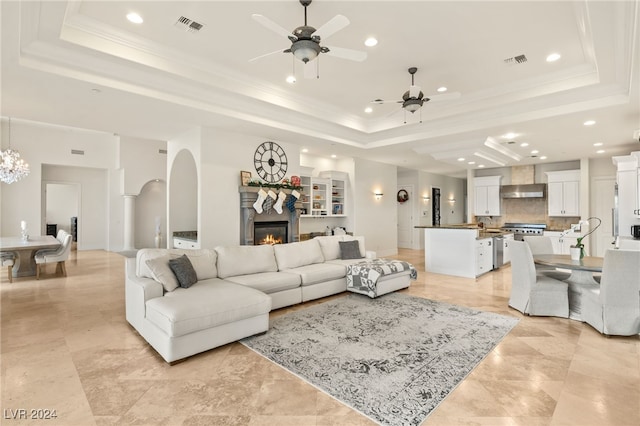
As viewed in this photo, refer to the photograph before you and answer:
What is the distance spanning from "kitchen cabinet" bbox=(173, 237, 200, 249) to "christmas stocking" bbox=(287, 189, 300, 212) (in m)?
1.92

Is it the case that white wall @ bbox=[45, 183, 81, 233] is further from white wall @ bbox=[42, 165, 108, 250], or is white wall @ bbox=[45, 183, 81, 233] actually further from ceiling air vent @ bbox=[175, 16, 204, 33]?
ceiling air vent @ bbox=[175, 16, 204, 33]

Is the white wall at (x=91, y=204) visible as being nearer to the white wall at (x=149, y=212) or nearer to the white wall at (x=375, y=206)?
the white wall at (x=149, y=212)

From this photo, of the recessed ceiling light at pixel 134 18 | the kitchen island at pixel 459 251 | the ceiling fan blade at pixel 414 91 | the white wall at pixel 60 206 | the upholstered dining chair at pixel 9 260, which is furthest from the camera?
the white wall at pixel 60 206

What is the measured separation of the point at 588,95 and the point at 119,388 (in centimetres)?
628

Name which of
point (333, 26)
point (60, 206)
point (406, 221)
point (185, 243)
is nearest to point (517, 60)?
point (333, 26)

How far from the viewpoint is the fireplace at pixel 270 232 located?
246 inches

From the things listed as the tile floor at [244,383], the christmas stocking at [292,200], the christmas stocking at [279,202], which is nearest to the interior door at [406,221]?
the christmas stocking at [292,200]

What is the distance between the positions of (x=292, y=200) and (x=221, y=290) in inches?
136

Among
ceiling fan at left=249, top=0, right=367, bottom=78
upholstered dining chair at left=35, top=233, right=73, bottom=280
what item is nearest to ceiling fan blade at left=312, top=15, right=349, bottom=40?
ceiling fan at left=249, top=0, right=367, bottom=78

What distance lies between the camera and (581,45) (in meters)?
3.68

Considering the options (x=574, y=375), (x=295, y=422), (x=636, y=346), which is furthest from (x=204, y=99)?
(x=636, y=346)

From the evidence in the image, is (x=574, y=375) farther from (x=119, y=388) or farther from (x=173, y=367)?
(x=119, y=388)

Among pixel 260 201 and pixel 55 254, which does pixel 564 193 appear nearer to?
pixel 260 201

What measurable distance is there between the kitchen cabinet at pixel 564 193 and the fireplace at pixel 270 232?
7418mm
